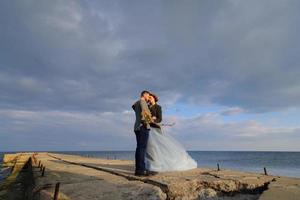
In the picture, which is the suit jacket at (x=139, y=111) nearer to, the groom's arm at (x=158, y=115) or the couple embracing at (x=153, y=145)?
the couple embracing at (x=153, y=145)

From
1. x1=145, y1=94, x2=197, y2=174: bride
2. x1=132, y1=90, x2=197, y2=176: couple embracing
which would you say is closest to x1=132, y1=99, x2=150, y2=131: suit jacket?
x1=132, y1=90, x2=197, y2=176: couple embracing

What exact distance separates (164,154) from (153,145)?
0.40m

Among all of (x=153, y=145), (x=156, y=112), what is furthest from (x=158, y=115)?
(x=153, y=145)

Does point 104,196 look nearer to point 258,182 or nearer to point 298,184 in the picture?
point 258,182

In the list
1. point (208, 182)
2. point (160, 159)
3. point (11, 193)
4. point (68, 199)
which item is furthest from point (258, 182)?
point (11, 193)

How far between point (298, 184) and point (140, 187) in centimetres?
280

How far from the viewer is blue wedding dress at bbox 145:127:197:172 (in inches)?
274

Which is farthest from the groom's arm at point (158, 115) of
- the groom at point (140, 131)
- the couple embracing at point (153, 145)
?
the groom at point (140, 131)

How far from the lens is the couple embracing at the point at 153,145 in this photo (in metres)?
6.53

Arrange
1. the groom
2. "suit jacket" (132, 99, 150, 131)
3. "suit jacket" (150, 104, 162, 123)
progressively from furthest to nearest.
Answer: "suit jacket" (150, 104, 162, 123) < "suit jacket" (132, 99, 150, 131) < the groom

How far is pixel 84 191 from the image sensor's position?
4.53 meters

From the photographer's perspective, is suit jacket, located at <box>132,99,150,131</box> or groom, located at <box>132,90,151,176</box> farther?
suit jacket, located at <box>132,99,150,131</box>

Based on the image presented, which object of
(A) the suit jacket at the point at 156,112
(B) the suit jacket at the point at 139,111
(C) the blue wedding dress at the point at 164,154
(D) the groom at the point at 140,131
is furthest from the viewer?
(A) the suit jacket at the point at 156,112

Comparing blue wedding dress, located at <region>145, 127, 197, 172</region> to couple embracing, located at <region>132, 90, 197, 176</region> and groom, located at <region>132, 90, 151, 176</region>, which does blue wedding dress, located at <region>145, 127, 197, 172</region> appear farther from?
groom, located at <region>132, 90, 151, 176</region>
